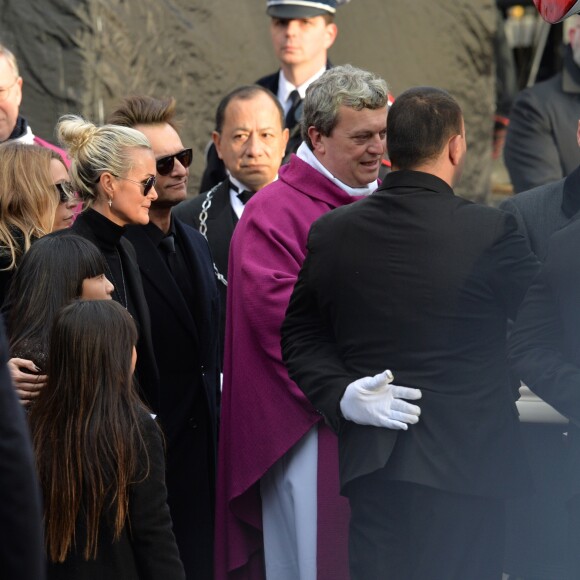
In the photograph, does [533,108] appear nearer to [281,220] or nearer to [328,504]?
[281,220]

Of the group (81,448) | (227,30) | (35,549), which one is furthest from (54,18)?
(35,549)

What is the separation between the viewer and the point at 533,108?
5.73 m

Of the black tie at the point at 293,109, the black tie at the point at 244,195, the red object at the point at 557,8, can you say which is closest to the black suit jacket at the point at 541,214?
the red object at the point at 557,8

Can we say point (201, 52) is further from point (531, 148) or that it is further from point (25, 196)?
point (25, 196)

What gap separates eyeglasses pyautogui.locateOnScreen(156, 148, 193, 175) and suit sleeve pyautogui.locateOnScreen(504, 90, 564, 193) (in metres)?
1.86

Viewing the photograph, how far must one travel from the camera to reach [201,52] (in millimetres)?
6496

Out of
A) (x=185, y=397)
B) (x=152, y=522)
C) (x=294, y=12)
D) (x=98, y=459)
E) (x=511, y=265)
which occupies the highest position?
(x=294, y=12)

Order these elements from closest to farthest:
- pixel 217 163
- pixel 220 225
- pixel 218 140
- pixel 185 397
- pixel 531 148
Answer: pixel 185 397 → pixel 220 225 → pixel 218 140 → pixel 217 163 → pixel 531 148

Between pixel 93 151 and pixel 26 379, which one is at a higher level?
pixel 93 151

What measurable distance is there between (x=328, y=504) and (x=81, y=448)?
44.1 inches

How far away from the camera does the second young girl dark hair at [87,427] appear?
2.92 metres

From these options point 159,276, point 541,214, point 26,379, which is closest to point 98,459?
point 26,379

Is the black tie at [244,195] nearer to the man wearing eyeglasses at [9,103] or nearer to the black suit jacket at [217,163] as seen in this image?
the black suit jacket at [217,163]

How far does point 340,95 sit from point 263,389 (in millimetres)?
885
